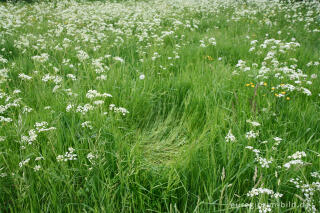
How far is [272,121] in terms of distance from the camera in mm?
2537

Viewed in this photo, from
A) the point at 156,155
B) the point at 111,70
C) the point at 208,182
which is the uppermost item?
the point at 111,70

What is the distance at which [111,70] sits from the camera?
353 cm

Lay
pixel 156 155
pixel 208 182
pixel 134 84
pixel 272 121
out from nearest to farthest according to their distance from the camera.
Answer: pixel 208 182
pixel 156 155
pixel 272 121
pixel 134 84

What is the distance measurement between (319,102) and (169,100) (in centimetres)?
188

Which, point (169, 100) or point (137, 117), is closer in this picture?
point (137, 117)

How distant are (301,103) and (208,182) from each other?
1926 millimetres

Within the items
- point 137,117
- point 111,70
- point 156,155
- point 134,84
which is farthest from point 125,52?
point 156,155

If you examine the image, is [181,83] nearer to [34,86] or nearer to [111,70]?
[111,70]

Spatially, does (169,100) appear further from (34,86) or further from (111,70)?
(34,86)

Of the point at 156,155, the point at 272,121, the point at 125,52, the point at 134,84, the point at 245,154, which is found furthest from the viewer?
the point at 125,52

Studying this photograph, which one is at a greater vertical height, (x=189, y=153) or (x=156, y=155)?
(x=189, y=153)

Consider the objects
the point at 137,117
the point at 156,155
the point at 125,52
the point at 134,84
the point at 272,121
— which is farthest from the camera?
the point at 125,52

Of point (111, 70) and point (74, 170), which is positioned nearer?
point (74, 170)

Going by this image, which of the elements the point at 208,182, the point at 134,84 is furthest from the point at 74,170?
the point at 134,84
